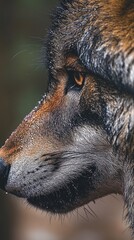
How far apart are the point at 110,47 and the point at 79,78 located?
0.42m

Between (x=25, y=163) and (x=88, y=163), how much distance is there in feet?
1.23

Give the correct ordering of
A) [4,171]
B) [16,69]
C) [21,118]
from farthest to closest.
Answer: [16,69], [21,118], [4,171]

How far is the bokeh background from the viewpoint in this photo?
441 inches

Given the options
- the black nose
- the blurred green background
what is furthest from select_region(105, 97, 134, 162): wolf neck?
the blurred green background

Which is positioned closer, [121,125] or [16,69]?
[121,125]

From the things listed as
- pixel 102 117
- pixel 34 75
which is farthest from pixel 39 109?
pixel 34 75

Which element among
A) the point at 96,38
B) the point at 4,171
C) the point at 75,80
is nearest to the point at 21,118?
the point at 4,171

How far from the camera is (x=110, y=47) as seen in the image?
14.2 feet

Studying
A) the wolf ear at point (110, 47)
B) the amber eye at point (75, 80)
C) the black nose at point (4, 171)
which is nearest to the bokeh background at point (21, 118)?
the black nose at point (4, 171)

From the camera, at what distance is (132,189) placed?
15.2 ft

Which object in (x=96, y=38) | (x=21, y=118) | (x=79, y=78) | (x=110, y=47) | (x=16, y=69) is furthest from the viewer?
(x=16, y=69)

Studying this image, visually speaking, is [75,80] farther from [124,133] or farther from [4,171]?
[4,171]

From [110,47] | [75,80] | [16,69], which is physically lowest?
[16,69]

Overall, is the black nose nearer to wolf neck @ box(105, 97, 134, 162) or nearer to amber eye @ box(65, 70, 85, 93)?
amber eye @ box(65, 70, 85, 93)
